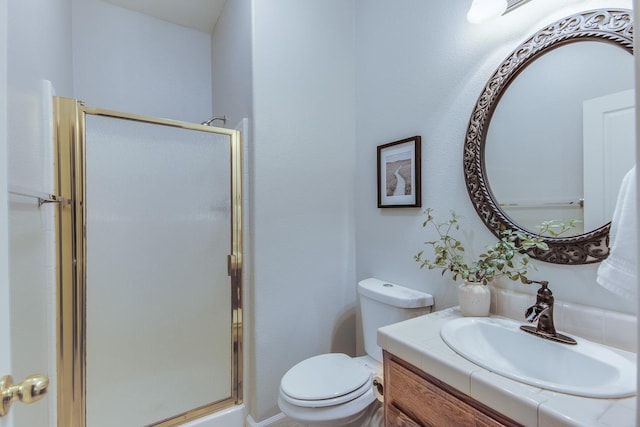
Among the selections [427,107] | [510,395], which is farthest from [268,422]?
[427,107]

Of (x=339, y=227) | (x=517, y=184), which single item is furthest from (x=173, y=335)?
(x=517, y=184)

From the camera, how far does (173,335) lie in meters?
1.58

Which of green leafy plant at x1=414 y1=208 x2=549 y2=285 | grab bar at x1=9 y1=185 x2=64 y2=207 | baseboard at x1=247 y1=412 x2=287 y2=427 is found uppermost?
grab bar at x1=9 y1=185 x2=64 y2=207

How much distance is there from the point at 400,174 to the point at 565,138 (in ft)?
2.32

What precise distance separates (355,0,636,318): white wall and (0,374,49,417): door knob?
4.47 ft

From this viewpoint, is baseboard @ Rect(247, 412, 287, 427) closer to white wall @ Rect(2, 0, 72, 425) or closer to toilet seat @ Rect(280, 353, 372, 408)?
toilet seat @ Rect(280, 353, 372, 408)

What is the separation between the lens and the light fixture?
112 centimetres

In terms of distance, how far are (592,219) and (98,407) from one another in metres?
2.15

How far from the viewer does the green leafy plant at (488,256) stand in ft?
3.43

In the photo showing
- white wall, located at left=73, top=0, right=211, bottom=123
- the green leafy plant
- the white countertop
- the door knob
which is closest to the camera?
the door knob

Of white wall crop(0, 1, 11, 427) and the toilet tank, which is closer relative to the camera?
white wall crop(0, 1, 11, 427)

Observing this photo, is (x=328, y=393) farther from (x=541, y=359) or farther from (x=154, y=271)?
(x=154, y=271)

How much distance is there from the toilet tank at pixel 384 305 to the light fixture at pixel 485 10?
1184 mm

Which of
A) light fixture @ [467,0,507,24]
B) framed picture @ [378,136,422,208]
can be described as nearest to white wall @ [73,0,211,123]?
framed picture @ [378,136,422,208]
